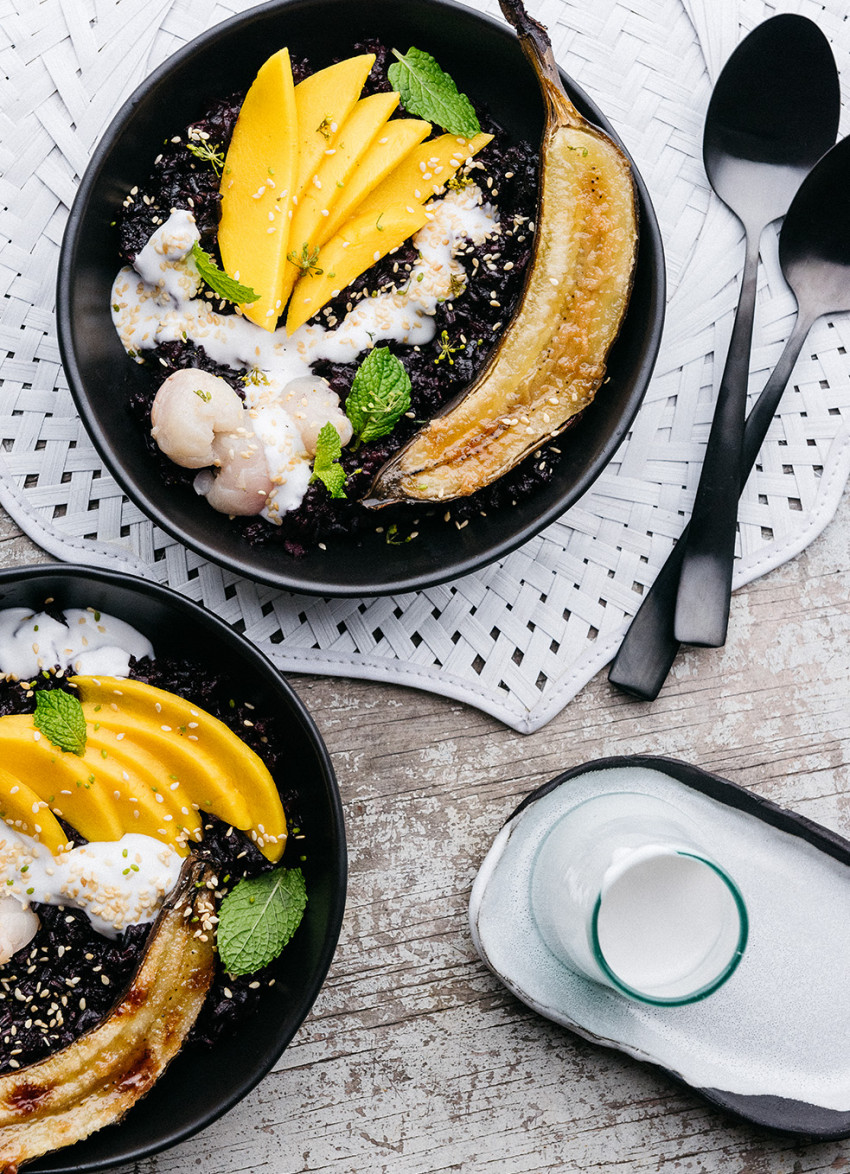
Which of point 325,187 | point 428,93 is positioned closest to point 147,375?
point 325,187

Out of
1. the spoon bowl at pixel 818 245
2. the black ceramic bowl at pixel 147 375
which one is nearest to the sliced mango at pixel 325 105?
the black ceramic bowl at pixel 147 375

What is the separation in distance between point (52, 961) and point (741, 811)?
171 centimetres

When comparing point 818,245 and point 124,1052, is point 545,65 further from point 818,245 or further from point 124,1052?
point 124,1052

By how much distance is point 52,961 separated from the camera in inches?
82.4

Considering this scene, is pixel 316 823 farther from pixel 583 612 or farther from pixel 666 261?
pixel 666 261

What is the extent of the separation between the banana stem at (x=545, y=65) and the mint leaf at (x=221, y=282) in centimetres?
82

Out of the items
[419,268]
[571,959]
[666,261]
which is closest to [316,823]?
[571,959]

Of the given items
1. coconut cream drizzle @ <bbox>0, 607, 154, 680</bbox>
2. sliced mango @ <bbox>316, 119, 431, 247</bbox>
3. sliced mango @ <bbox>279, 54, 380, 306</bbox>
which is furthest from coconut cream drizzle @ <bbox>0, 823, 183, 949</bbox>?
sliced mango @ <bbox>316, 119, 431, 247</bbox>

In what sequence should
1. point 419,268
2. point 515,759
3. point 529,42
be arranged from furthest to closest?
point 515,759, point 419,268, point 529,42

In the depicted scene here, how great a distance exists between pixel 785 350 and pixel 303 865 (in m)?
1.80

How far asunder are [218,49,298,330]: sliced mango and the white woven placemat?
394 millimetres

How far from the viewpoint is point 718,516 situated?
230cm

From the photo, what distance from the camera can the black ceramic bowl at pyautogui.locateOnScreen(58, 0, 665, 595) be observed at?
2033mm

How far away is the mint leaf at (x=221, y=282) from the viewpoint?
204 cm
